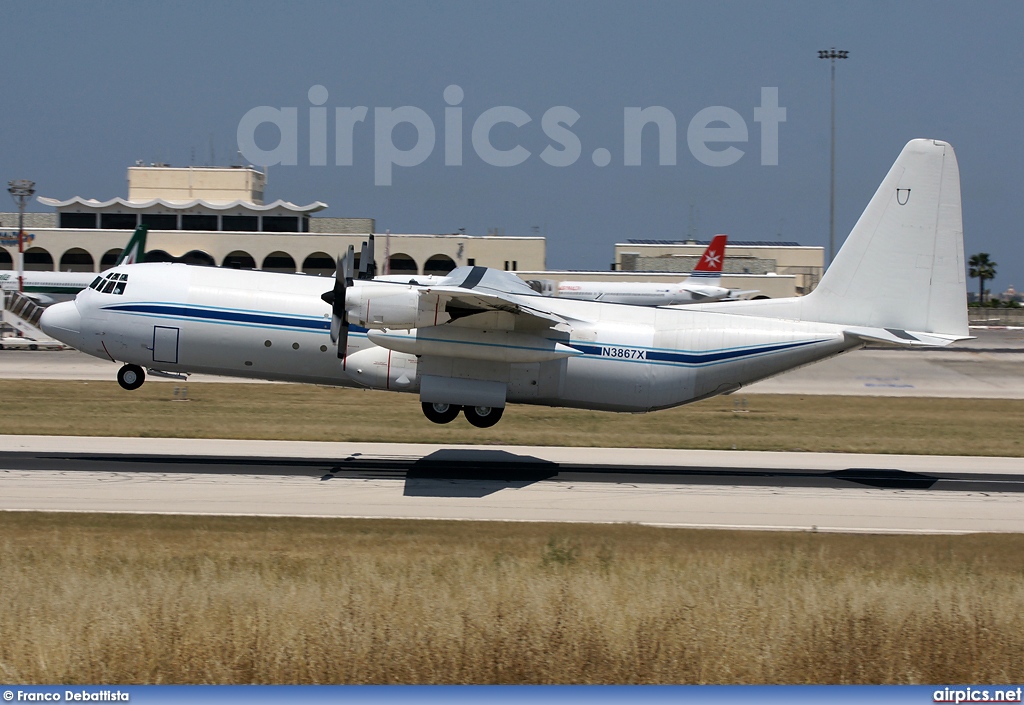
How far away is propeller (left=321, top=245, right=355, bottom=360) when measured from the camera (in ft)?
81.6

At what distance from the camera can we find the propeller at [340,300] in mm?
24875

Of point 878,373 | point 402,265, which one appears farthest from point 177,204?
point 878,373

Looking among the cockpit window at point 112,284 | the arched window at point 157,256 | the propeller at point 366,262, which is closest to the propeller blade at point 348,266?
the propeller at point 366,262

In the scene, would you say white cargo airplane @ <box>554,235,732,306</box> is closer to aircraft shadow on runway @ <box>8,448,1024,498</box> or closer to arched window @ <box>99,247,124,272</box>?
arched window @ <box>99,247,124,272</box>

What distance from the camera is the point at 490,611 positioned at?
13.6m

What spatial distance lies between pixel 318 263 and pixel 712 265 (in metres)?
41.3

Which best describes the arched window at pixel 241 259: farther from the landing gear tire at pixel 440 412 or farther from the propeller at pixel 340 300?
the propeller at pixel 340 300

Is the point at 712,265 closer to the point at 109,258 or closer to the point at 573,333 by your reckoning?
the point at 109,258

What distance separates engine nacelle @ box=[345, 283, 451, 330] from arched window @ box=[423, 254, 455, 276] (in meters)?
77.9

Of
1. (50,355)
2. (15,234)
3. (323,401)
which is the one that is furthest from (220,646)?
(15,234)

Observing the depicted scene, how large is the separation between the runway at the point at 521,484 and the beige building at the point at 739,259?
9338cm

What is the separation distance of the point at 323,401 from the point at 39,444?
49.4 ft

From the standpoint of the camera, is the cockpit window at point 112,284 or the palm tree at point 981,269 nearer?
the cockpit window at point 112,284

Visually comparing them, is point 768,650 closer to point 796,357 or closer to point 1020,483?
point 796,357
